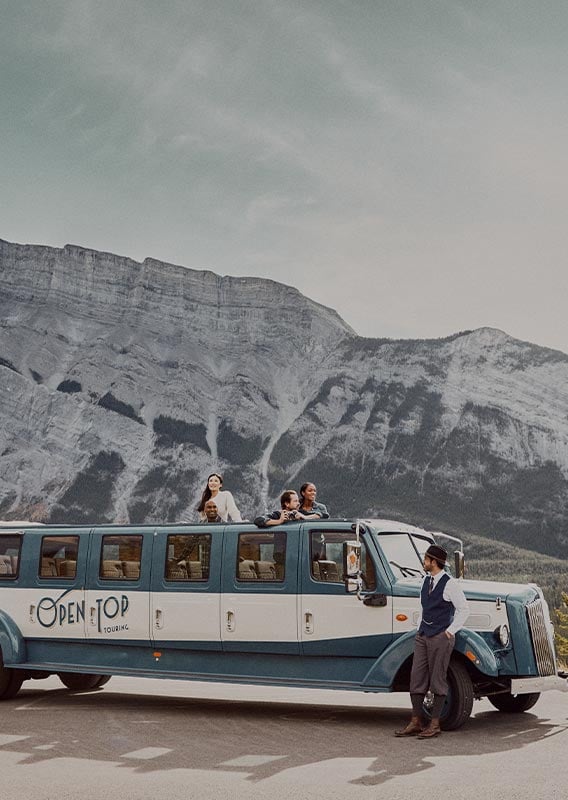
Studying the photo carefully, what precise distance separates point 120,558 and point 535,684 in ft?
22.0

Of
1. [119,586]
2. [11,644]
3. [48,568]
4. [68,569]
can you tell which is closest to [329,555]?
[119,586]

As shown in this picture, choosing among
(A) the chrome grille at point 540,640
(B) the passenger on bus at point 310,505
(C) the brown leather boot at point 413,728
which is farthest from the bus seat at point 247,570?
(A) the chrome grille at point 540,640

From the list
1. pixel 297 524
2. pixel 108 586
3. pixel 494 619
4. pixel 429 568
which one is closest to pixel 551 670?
pixel 494 619

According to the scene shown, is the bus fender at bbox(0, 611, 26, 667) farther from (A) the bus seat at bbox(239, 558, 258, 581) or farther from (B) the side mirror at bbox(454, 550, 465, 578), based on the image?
(B) the side mirror at bbox(454, 550, 465, 578)

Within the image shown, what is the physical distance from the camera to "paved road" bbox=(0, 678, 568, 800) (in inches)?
381

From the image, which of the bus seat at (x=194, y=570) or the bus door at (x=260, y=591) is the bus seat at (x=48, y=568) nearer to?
the bus seat at (x=194, y=570)

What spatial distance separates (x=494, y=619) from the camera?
13.4 metres

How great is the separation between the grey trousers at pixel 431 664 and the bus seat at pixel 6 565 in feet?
25.2

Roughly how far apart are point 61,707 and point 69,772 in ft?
18.4

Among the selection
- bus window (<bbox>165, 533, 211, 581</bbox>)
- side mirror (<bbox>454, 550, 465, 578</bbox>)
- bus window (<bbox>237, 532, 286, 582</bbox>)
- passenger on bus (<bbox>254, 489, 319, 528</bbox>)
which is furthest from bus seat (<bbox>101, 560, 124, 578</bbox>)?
side mirror (<bbox>454, 550, 465, 578</bbox>)

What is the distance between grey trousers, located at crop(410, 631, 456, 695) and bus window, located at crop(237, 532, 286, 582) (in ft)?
9.04

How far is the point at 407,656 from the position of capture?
1330 centimetres

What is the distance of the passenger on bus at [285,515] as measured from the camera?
1494 cm

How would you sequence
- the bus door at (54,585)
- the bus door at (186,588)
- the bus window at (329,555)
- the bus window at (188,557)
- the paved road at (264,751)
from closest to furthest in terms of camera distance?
the paved road at (264,751)
the bus window at (329,555)
the bus door at (186,588)
the bus window at (188,557)
the bus door at (54,585)
